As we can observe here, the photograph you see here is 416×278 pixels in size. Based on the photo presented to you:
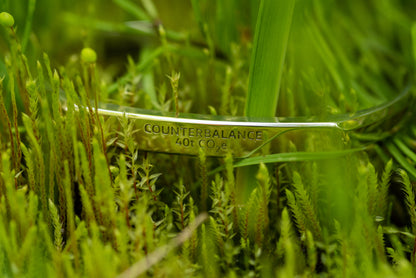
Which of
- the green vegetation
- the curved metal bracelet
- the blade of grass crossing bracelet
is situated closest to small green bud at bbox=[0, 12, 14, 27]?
the green vegetation

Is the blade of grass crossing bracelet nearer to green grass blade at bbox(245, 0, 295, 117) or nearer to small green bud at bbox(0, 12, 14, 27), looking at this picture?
green grass blade at bbox(245, 0, 295, 117)

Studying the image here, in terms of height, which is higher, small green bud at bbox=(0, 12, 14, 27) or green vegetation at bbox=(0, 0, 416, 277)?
small green bud at bbox=(0, 12, 14, 27)

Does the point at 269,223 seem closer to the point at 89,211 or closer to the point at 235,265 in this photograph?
the point at 235,265

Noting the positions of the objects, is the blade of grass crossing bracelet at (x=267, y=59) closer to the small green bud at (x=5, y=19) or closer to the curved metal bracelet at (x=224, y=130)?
the curved metal bracelet at (x=224, y=130)

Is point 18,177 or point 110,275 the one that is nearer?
point 110,275

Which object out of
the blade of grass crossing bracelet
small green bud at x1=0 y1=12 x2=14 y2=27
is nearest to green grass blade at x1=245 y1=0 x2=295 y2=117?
the blade of grass crossing bracelet

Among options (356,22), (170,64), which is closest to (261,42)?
(170,64)

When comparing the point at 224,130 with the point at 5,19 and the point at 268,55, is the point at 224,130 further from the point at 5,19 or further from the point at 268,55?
the point at 5,19
